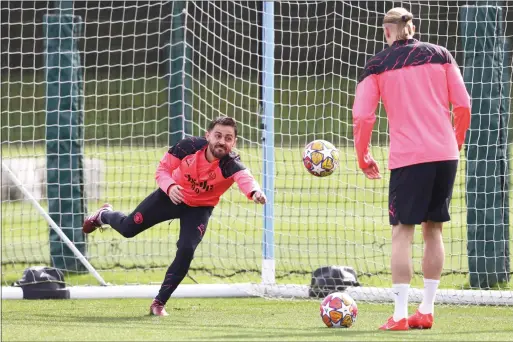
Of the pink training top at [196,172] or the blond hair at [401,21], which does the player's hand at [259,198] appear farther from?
the blond hair at [401,21]

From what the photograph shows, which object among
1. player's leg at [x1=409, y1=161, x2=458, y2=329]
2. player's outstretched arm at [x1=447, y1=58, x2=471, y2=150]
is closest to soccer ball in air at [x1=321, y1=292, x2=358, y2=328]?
player's leg at [x1=409, y1=161, x2=458, y2=329]

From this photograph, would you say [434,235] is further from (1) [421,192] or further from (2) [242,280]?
(2) [242,280]

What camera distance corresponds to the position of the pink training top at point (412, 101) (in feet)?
20.1

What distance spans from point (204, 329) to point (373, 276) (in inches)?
124

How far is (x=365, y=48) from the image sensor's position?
9.62m

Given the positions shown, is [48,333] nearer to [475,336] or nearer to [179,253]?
[179,253]

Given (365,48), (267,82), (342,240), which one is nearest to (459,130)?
(267,82)

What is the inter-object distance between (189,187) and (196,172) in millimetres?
132

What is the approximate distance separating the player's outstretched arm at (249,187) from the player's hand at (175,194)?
0.39 m

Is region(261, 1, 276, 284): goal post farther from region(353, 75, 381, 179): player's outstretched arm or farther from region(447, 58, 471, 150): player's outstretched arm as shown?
region(447, 58, 471, 150): player's outstretched arm

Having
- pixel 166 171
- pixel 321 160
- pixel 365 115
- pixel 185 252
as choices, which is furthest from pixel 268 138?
pixel 365 115

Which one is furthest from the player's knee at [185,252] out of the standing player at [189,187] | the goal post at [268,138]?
the goal post at [268,138]

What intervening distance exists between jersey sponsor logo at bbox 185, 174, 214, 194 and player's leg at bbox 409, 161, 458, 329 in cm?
160

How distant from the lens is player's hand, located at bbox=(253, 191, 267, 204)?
6512 mm
